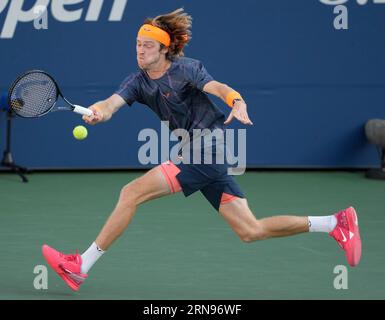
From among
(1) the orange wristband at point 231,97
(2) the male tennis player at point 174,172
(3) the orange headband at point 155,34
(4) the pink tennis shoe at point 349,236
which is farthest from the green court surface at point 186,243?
(3) the orange headband at point 155,34

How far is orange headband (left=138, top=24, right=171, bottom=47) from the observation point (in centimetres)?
616

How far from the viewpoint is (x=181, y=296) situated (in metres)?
6.02

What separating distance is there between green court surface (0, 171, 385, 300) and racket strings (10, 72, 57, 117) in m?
1.10

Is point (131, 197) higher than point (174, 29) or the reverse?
the reverse

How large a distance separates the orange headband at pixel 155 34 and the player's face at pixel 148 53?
0.03m

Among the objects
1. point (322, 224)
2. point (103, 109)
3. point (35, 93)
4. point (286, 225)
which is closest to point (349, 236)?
point (322, 224)

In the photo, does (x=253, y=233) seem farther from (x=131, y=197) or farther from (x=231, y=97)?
(x=231, y=97)

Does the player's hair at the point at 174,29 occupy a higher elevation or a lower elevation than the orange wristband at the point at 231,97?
higher

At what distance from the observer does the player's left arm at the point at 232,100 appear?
5.44 metres

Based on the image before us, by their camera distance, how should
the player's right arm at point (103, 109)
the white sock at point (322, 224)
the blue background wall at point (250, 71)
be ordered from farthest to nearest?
the blue background wall at point (250, 71) < the white sock at point (322, 224) < the player's right arm at point (103, 109)

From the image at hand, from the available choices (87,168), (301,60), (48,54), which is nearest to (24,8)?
(48,54)

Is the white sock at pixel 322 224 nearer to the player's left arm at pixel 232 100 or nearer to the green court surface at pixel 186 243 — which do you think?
the green court surface at pixel 186 243

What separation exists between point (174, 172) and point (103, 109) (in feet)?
1.89

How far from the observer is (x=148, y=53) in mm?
6102
